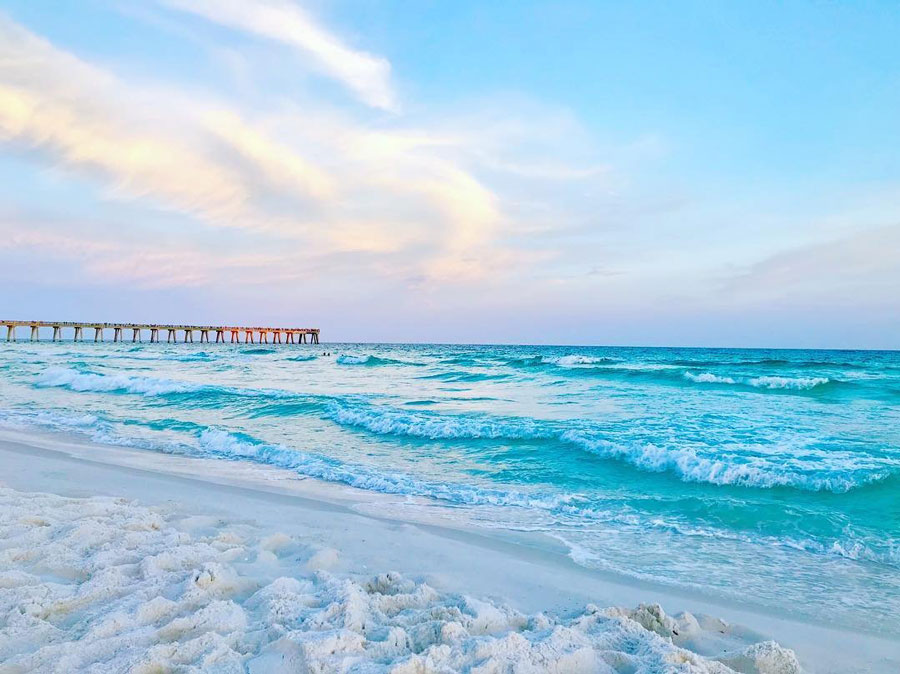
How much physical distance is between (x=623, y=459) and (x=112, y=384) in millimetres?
19679

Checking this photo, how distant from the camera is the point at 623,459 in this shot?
986 cm

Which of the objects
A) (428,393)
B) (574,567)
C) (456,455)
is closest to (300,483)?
(456,455)

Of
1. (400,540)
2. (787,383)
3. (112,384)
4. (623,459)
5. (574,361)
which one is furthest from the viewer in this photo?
(574,361)

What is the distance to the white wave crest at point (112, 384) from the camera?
20489mm

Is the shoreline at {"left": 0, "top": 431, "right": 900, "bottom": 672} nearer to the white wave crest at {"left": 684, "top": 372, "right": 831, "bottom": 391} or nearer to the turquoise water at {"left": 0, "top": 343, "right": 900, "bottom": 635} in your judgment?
the turquoise water at {"left": 0, "top": 343, "right": 900, "bottom": 635}

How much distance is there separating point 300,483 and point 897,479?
27.1 ft

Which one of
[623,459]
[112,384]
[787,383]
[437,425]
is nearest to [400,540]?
[623,459]

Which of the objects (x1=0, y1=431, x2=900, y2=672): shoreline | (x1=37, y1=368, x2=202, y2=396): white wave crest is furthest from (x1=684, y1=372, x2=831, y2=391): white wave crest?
(x1=0, y1=431, x2=900, y2=672): shoreline

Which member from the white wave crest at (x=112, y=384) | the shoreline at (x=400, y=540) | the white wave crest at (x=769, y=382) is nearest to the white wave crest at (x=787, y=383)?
the white wave crest at (x=769, y=382)

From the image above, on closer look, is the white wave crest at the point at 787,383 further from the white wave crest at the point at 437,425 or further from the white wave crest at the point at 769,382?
the white wave crest at the point at 437,425

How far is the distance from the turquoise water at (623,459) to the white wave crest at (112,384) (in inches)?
8.0

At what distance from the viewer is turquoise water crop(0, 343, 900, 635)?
5297 mm

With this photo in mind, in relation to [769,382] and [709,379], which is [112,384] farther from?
[769,382]

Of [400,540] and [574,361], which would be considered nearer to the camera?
[400,540]
